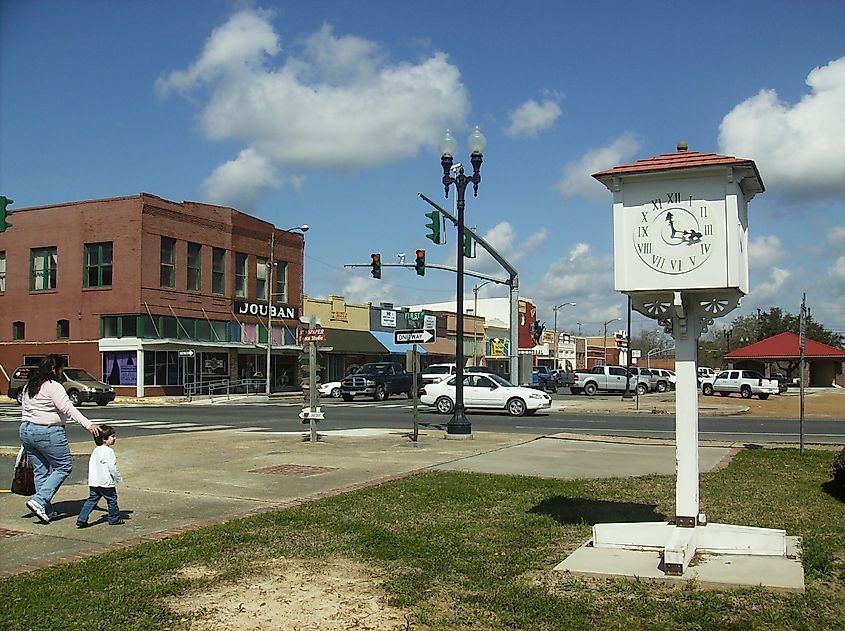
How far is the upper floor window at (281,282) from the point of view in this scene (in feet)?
180

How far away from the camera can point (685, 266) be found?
7.23 meters

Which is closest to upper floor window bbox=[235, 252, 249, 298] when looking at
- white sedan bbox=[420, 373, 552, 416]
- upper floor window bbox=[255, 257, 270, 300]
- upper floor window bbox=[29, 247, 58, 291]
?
upper floor window bbox=[255, 257, 270, 300]

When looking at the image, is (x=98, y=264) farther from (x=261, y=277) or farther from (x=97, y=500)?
(x=97, y=500)

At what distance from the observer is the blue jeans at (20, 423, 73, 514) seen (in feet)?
28.7

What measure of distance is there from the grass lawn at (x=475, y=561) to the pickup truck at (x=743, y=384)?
43.6 m

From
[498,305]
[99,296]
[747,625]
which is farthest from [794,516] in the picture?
[498,305]

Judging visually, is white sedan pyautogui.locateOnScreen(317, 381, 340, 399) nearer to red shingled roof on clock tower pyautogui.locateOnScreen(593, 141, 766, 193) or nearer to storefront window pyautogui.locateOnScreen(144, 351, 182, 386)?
storefront window pyautogui.locateOnScreen(144, 351, 182, 386)

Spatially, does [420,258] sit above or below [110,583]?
above

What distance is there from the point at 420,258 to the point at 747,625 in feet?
79.8

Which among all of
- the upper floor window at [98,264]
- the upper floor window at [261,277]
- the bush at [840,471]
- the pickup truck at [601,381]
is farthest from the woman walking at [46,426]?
the pickup truck at [601,381]

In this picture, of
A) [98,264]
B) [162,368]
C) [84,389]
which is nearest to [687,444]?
[84,389]

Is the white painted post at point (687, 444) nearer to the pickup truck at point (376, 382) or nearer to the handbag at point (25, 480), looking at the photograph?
the handbag at point (25, 480)

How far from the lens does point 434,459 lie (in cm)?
1501

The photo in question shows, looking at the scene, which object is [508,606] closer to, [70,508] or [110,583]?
[110,583]
